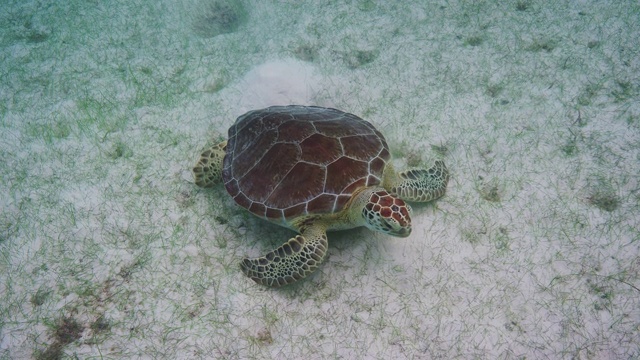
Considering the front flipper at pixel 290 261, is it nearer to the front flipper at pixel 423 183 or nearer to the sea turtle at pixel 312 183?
the sea turtle at pixel 312 183

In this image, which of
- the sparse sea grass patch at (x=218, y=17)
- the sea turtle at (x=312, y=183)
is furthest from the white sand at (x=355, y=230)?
the sparse sea grass patch at (x=218, y=17)

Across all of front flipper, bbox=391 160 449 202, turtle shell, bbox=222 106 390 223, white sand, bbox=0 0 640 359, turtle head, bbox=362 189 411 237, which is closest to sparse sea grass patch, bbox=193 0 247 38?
white sand, bbox=0 0 640 359

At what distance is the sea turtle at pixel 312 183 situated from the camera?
132 inches

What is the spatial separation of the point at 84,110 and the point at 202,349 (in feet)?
14.0

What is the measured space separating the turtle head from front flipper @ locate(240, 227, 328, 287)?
55 cm

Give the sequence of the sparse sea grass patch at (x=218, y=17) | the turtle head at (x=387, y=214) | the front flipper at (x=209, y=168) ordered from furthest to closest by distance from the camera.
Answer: the sparse sea grass patch at (x=218, y=17), the front flipper at (x=209, y=168), the turtle head at (x=387, y=214)

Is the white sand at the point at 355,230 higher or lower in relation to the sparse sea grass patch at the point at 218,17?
lower

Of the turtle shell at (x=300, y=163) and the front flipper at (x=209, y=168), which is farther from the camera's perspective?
the front flipper at (x=209, y=168)

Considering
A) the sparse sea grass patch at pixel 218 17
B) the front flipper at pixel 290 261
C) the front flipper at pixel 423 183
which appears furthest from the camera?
the sparse sea grass patch at pixel 218 17

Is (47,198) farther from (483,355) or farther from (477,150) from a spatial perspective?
(477,150)

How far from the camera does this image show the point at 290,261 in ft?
11.0

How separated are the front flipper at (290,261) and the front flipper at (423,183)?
3.26ft

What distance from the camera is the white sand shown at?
3.19m

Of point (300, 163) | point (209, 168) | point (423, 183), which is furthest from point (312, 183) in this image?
point (209, 168)
